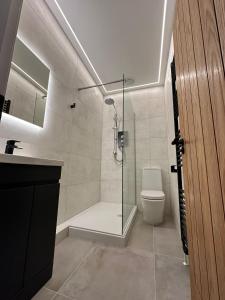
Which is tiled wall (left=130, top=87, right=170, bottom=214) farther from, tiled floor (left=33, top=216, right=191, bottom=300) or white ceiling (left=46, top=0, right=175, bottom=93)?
tiled floor (left=33, top=216, right=191, bottom=300)

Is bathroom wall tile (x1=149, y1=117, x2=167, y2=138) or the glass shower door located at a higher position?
bathroom wall tile (x1=149, y1=117, x2=167, y2=138)

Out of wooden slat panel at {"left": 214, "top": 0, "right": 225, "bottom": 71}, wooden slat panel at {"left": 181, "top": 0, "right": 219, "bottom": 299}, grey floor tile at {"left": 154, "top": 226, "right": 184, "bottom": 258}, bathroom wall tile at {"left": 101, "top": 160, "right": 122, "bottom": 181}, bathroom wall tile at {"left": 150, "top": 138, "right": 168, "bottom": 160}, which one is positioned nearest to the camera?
wooden slat panel at {"left": 214, "top": 0, "right": 225, "bottom": 71}

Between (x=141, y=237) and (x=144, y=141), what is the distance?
1731 millimetres

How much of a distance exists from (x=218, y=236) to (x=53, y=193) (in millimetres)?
952

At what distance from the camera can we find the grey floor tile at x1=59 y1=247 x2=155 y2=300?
91 centimetres

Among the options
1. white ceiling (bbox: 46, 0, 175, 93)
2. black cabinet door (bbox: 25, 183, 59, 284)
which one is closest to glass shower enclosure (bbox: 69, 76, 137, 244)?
white ceiling (bbox: 46, 0, 175, 93)

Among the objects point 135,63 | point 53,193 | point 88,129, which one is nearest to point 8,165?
point 53,193

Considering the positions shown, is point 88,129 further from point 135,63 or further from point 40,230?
point 40,230

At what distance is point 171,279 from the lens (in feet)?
3.41

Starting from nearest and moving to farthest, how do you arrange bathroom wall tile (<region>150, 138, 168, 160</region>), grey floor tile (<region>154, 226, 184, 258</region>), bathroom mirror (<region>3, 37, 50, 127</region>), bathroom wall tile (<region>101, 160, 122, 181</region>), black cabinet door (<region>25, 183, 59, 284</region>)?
black cabinet door (<region>25, 183, 59, 284</region>)
bathroom mirror (<region>3, 37, 50, 127</region>)
grey floor tile (<region>154, 226, 184, 258</region>)
bathroom wall tile (<region>150, 138, 168, 160</region>)
bathroom wall tile (<region>101, 160, 122, 181</region>)

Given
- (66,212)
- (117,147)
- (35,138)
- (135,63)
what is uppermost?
(135,63)

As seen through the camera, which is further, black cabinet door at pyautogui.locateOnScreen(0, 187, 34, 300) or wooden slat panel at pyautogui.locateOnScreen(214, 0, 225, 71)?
black cabinet door at pyautogui.locateOnScreen(0, 187, 34, 300)

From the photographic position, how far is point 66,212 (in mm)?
1857

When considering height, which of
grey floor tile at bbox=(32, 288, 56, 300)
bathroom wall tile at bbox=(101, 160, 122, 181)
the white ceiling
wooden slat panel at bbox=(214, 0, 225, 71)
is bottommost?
grey floor tile at bbox=(32, 288, 56, 300)
